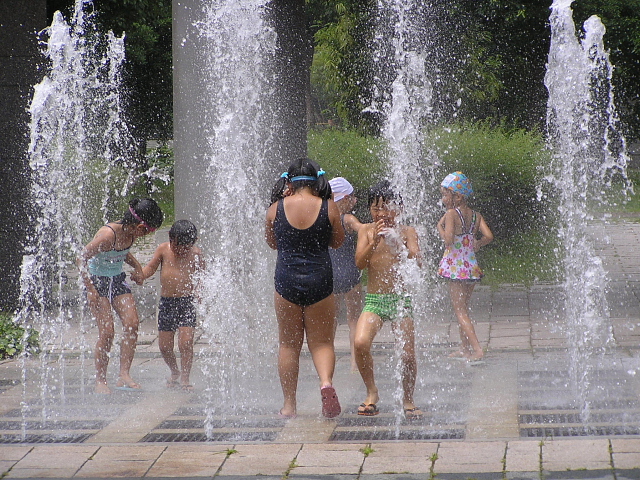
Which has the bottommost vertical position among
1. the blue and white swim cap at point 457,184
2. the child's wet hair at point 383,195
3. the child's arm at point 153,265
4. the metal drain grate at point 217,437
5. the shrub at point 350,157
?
the metal drain grate at point 217,437

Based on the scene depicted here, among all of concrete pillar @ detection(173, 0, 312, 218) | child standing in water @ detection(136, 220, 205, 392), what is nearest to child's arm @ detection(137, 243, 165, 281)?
child standing in water @ detection(136, 220, 205, 392)

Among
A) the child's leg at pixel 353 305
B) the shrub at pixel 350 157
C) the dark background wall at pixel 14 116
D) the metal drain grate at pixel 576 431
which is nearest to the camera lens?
the metal drain grate at pixel 576 431

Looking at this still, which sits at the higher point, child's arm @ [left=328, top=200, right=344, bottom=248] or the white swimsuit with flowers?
child's arm @ [left=328, top=200, right=344, bottom=248]

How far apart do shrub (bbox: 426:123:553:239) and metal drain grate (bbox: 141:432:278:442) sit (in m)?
7.33

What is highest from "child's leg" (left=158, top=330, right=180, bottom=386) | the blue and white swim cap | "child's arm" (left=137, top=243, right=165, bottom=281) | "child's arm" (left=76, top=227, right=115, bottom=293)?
the blue and white swim cap

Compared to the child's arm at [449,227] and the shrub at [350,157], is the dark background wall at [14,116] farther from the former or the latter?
the child's arm at [449,227]

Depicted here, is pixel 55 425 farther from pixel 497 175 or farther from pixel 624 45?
pixel 624 45

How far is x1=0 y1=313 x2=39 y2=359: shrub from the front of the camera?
26.1 ft

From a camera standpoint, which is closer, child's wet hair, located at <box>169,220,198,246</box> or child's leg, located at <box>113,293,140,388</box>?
child's wet hair, located at <box>169,220,198,246</box>

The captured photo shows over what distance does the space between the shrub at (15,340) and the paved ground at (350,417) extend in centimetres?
18

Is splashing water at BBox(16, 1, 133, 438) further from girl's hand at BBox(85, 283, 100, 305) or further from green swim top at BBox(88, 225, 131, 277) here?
green swim top at BBox(88, 225, 131, 277)

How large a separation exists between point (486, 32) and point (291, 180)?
41.9 feet

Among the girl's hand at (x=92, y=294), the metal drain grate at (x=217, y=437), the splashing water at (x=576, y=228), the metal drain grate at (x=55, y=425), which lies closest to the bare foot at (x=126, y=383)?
the girl's hand at (x=92, y=294)

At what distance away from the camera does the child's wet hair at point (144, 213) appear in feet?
21.2
